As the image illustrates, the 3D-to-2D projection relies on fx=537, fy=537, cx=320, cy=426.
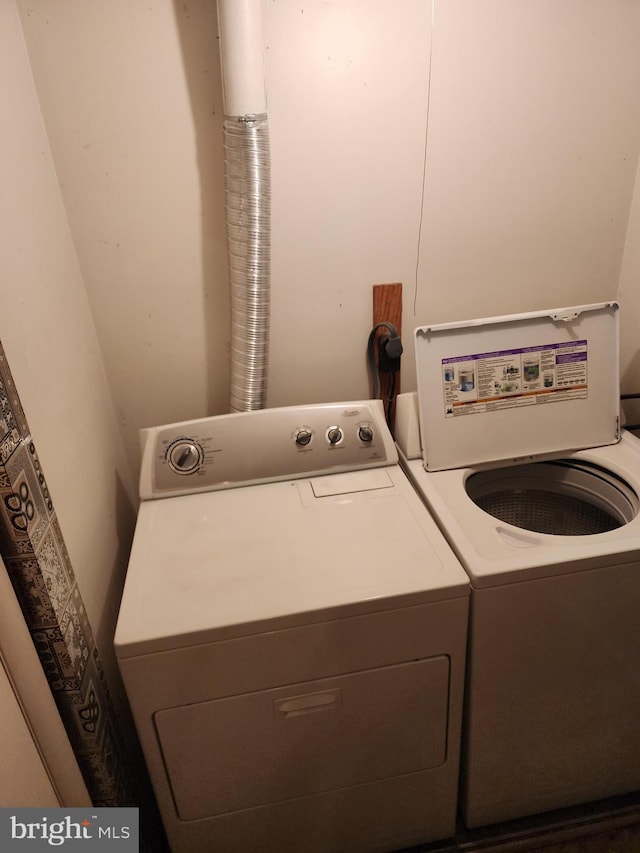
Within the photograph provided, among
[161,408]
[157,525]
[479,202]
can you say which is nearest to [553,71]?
[479,202]

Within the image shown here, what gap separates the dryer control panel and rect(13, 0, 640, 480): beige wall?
9.9 inches

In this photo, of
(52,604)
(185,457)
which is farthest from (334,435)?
(52,604)

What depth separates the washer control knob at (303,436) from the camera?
4.20 ft

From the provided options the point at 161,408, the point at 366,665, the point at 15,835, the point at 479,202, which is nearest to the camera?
the point at 15,835

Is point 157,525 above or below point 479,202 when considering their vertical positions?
below

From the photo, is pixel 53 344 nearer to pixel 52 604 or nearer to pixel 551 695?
pixel 52 604

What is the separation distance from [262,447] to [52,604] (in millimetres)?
564

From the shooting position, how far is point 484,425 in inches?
51.7

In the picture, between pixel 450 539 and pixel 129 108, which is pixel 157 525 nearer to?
pixel 450 539

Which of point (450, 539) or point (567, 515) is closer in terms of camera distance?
point (450, 539)

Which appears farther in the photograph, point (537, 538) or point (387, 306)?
point (387, 306)

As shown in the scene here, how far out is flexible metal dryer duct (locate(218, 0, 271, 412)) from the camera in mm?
1051

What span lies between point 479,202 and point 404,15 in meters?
0.45

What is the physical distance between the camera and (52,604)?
84 cm
